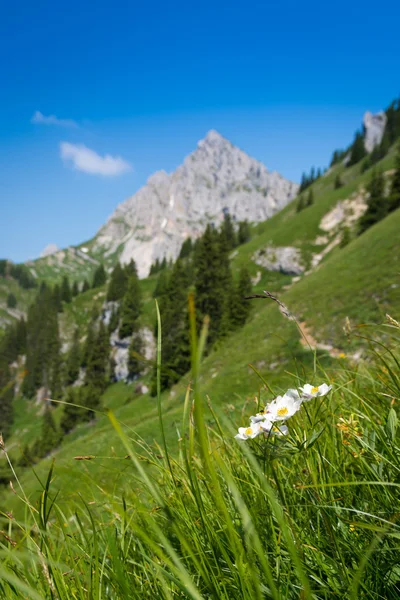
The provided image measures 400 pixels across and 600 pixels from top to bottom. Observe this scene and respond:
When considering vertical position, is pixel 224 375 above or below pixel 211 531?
below

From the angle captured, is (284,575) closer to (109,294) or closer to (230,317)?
(230,317)

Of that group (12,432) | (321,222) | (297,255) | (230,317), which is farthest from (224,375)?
(12,432)

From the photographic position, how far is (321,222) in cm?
8644

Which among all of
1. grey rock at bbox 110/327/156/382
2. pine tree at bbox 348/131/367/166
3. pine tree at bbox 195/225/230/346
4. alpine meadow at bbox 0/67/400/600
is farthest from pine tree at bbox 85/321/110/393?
pine tree at bbox 348/131/367/166

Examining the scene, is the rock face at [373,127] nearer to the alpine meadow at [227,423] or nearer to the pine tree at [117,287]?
the alpine meadow at [227,423]

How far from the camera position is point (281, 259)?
3172 inches

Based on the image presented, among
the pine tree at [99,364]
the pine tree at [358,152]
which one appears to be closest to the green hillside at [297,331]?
the pine tree at [99,364]

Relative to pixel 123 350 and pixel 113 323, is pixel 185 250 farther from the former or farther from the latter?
pixel 123 350

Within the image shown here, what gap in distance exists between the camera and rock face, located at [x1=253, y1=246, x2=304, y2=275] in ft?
255

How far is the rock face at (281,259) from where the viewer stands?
255 ft

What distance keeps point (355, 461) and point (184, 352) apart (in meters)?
46.5

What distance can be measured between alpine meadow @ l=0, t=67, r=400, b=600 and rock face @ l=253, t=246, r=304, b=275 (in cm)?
35

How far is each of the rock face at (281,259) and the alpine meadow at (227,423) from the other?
35cm

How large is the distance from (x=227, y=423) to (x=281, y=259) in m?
82.7
